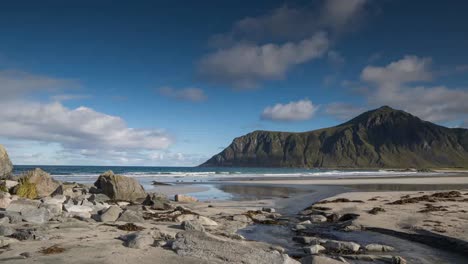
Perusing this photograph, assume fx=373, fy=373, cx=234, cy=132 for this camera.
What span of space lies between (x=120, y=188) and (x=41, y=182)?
→ 5497 millimetres

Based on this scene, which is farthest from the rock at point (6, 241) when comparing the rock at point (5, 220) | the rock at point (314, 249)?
the rock at point (314, 249)

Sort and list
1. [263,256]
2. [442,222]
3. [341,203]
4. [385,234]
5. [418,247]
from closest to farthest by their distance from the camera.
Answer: [263,256] → [418,247] → [385,234] → [442,222] → [341,203]

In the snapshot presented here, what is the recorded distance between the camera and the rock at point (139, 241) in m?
10.3

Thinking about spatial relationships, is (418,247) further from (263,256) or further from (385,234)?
(263,256)

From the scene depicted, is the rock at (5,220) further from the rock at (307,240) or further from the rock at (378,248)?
the rock at (378,248)

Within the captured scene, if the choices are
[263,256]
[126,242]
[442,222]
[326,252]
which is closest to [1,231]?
[126,242]

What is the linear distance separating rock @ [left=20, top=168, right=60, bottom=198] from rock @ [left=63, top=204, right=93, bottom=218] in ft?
33.0

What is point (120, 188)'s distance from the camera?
27.9 m

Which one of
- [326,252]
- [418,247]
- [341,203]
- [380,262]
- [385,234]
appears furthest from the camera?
[341,203]

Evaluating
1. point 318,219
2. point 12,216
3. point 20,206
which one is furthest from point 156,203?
point 318,219

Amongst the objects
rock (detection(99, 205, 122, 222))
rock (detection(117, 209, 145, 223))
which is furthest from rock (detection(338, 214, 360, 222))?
rock (detection(99, 205, 122, 222))

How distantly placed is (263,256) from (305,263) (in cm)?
123

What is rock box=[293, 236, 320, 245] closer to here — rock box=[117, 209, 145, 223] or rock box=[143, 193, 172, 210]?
rock box=[117, 209, 145, 223]

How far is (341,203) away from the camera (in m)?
24.2
